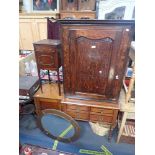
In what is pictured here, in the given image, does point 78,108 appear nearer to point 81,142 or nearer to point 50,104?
point 50,104

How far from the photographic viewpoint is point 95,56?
1.18 metres

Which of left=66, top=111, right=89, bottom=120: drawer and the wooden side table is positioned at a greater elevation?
the wooden side table

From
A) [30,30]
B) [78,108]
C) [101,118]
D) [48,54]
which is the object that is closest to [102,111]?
[101,118]

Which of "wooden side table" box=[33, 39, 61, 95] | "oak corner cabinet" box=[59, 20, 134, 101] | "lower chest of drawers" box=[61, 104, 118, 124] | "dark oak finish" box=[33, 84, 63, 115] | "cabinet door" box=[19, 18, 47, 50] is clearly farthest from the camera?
"cabinet door" box=[19, 18, 47, 50]

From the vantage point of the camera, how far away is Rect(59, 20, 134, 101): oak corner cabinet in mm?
1060

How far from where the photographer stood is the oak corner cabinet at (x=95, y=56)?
106cm

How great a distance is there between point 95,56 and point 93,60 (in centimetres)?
4

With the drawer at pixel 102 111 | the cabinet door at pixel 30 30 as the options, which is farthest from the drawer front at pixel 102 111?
the cabinet door at pixel 30 30

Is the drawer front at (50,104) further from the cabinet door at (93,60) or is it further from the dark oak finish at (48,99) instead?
the cabinet door at (93,60)

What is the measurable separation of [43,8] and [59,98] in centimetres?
179

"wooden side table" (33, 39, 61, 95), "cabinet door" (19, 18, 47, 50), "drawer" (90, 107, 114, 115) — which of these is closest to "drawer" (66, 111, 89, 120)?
"drawer" (90, 107, 114, 115)

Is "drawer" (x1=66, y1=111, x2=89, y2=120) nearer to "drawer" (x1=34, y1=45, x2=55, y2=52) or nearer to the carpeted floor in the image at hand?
the carpeted floor

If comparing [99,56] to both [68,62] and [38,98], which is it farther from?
[38,98]
